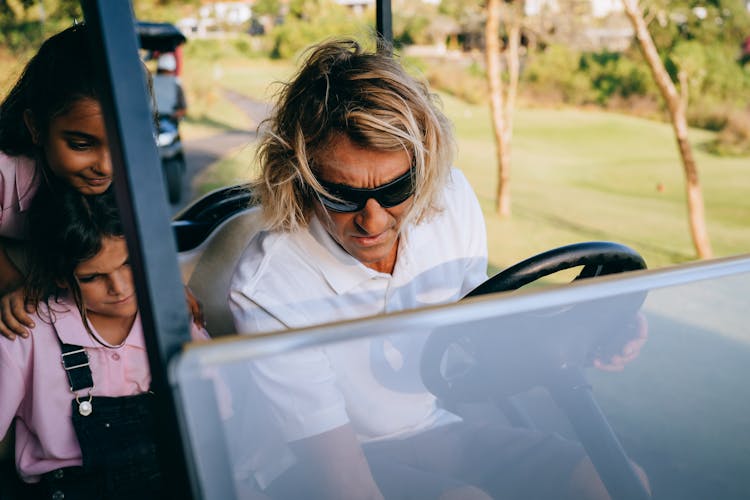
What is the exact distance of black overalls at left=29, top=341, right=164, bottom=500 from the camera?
4.07 feet

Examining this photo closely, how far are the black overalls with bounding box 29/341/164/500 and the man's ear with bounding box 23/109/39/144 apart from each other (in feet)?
1.85

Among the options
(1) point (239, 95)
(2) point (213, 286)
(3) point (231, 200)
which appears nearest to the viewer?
(2) point (213, 286)

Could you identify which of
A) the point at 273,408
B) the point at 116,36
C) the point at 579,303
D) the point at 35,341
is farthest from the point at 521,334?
the point at 35,341

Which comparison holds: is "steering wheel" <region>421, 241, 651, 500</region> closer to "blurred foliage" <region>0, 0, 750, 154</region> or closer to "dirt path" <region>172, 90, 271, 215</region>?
"dirt path" <region>172, 90, 271, 215</region>

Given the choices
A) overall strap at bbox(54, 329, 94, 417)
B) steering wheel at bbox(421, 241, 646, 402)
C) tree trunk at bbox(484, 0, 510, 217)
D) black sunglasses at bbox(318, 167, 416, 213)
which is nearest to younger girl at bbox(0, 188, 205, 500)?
overall strap at bbox(54, 329, 94, 417)

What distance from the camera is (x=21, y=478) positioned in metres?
1.29

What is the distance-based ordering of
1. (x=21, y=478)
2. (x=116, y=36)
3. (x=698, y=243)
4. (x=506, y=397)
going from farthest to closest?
1. (x=698, y=243)
2. (x=21, y=478)
3. (x=506, y=397)
4. (x=116, y=36)

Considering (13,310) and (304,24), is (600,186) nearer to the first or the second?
(13,310)

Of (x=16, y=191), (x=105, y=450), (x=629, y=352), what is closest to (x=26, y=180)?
(x=16, y=191)

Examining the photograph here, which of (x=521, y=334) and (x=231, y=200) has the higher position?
(x=521, y=334)

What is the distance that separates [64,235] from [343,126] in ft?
2.10

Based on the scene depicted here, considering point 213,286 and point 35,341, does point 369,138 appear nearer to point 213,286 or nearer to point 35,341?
point 213,286

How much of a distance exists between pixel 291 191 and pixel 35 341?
0.58 m

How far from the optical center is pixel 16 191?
1.54 meters
